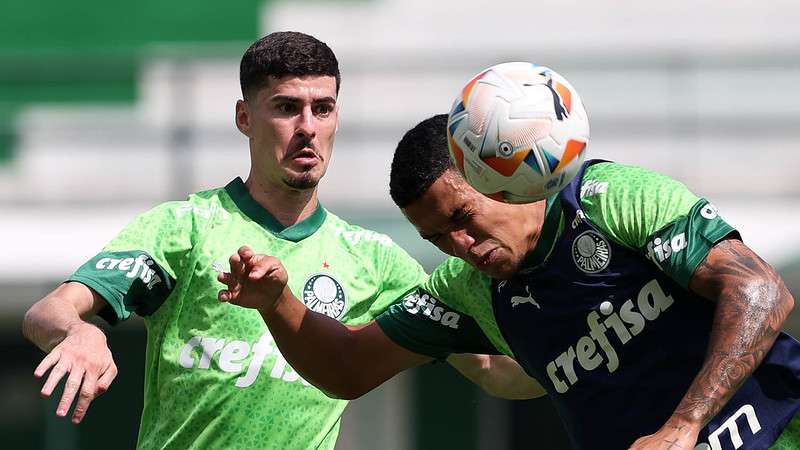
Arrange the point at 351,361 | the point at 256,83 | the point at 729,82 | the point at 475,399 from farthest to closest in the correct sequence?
1. the point at 729,82
2. the point at 475,399
3. the point at 256,83
4. the point at 351,361

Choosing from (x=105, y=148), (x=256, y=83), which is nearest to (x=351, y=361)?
(x=256, y=83)

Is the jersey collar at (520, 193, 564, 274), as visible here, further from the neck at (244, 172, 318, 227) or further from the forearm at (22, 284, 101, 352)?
the forearm at (22, 284, 101, 352)

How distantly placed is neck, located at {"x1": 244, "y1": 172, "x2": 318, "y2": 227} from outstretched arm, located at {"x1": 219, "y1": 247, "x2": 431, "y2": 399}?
1.82 ft

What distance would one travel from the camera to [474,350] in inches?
219

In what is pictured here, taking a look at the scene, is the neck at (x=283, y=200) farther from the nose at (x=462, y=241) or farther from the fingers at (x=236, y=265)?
the nose at (x=462, y=241)

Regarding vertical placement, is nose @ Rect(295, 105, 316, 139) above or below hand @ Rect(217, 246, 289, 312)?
above

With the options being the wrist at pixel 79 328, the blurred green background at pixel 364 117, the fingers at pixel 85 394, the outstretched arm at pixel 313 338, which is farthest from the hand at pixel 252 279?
the blurred green background at pixel 364 117

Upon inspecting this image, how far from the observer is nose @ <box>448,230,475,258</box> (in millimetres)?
4816

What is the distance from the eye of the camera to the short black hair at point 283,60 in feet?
19.0

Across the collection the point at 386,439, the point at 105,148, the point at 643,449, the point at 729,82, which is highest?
the point at 643,449

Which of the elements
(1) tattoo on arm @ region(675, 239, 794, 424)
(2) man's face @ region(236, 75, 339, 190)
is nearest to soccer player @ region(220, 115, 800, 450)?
(1) tattoo on arm @ region(675, 239, 794, 424)

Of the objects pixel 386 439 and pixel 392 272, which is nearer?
pixel 392 272

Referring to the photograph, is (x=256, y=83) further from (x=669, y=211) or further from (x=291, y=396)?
(x=669, y=211)

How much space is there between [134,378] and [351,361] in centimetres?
825
